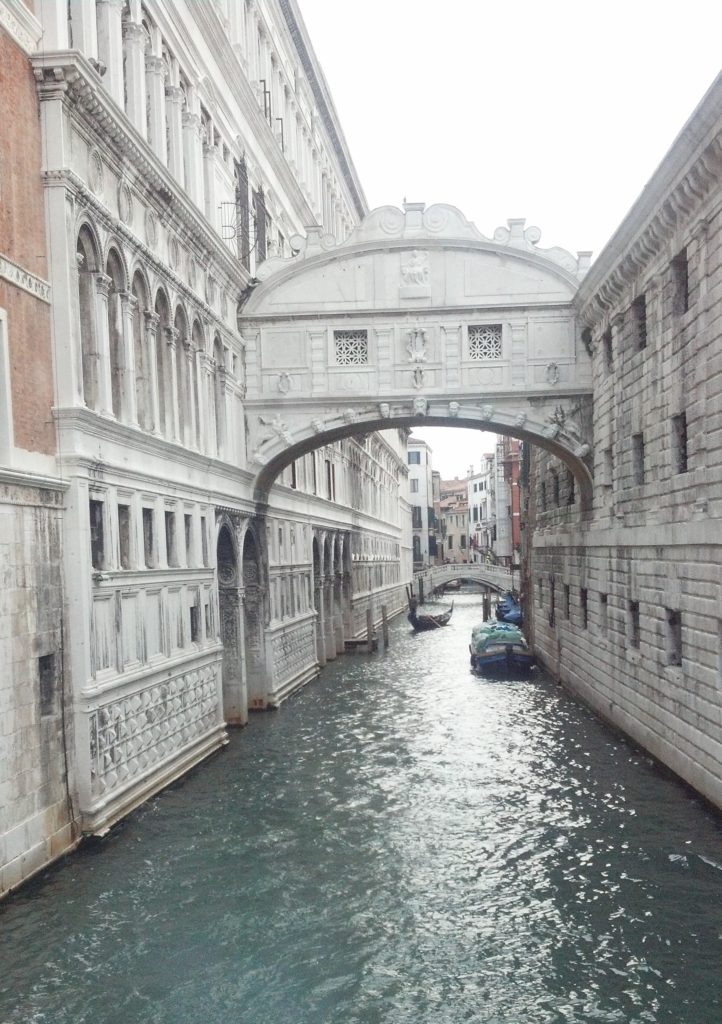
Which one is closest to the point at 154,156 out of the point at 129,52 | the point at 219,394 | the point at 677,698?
the point at 129,52

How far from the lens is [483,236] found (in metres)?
18.8

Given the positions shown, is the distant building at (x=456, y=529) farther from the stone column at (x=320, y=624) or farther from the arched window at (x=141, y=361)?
the arched window at (x=141, y=361)

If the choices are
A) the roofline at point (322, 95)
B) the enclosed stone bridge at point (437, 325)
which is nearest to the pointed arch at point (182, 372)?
the enclosed stone bridge at point (437, 325)

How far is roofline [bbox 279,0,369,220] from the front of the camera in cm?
2436

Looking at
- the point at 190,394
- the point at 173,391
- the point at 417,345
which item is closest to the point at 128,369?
the point at 173,391

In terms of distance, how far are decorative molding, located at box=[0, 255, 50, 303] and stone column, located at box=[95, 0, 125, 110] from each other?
3327 millimetres

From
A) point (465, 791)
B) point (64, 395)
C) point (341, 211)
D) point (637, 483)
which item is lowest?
point (465, 791)

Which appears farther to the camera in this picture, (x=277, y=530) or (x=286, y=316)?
(x=277, y=530)

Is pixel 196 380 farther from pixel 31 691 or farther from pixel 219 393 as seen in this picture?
pixel 31 691

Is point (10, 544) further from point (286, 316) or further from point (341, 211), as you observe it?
point (341, 211)

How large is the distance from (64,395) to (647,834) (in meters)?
8.03

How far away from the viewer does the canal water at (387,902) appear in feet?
25.4

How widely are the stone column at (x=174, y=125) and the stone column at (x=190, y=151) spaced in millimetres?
485

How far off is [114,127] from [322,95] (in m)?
19.0
